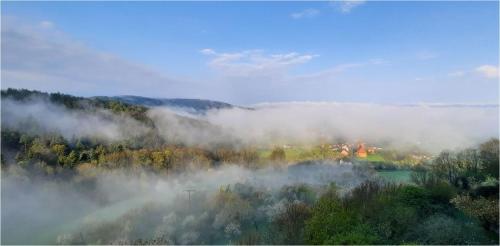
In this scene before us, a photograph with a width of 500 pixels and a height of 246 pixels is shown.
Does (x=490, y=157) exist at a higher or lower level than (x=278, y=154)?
higher

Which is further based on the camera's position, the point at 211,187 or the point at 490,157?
the point at 211,187

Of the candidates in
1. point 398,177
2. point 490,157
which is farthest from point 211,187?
point 490,157

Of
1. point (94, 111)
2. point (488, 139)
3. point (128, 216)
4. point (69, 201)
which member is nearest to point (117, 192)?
point (69, 201)

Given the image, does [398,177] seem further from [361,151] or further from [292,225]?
[292,225]

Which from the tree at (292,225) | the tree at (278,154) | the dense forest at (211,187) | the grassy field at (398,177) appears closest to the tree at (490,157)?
the dense forest at (211,187)

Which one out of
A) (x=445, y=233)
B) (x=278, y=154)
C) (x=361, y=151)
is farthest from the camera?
(x=278, y=154)

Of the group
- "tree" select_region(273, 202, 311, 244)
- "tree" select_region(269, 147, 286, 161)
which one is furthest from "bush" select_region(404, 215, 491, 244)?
"tree" select_region(269, 147, 286, 161)

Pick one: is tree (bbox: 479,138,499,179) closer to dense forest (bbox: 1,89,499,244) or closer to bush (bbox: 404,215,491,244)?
dense forest (bbox: 1,89,499,244)

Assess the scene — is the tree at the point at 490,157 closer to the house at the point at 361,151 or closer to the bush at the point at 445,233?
the bush at the point at 445,233
